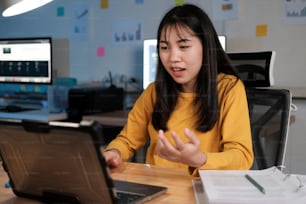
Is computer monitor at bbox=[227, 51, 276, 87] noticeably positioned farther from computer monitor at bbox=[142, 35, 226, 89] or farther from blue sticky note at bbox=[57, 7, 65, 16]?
blue sticky note at bbox=[57, 7, 65, 16]

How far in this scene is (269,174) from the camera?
0.74 meters

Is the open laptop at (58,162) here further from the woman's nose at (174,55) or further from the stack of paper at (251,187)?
the woman's nose at (174,55)

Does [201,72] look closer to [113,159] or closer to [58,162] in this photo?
[113,159]

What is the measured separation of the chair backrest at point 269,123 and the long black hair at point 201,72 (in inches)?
8.2

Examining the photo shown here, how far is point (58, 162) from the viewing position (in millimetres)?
542

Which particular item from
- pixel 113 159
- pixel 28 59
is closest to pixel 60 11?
pixel 28 59

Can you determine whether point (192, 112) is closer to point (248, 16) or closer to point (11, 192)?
point (11, 192)

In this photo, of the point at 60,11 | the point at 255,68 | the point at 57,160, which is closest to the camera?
the point at 57,160

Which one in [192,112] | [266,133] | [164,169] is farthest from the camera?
[266,133]

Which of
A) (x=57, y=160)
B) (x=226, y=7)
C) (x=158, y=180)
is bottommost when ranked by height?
(x=158, y=180)

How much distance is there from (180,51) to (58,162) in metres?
0.54

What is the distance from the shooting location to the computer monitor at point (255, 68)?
58.1 inches

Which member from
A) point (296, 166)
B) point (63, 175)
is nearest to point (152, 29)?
point (296, 166)

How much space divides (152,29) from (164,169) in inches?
66.2
